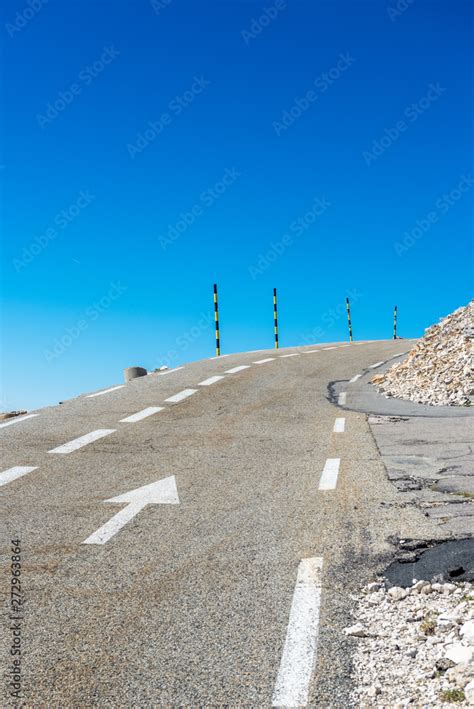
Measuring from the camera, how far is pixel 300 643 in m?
3.12

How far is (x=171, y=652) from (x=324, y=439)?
226 inches

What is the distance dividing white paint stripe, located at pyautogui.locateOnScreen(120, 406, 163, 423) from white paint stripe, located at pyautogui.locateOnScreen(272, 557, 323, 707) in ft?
21.5

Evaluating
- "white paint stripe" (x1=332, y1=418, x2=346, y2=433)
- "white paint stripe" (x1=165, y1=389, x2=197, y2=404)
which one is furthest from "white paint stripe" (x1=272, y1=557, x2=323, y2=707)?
"white paint stripe" (x1=165, y1=389, x2=197, y2=404)

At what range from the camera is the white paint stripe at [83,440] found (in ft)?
27.2

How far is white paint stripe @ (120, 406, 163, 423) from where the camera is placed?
33.9 ft

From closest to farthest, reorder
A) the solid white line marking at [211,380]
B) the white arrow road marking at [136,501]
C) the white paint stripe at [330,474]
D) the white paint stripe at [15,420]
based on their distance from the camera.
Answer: the white arrow road marking at [136,501] → the white paint stripe at [330,474] → the white paint stripe at [15,420] → the solid white line marking at [211,380]

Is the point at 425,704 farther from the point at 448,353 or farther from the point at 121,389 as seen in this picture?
the point at 121,389

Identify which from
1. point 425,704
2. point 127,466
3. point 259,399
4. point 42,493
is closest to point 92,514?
point 42,493

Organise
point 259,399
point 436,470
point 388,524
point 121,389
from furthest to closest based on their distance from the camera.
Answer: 1. point 121,389
2. point 259,399
3. point 436,470
4. point 388,524

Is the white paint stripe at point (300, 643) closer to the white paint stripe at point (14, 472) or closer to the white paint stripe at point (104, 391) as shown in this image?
the white paint stripe at point (14, 472)

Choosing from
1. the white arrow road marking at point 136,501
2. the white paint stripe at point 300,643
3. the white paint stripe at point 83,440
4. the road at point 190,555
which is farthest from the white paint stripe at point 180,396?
the white paint stripe at point 300,643

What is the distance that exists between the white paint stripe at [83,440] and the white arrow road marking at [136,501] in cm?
205

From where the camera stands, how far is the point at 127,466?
742 cm

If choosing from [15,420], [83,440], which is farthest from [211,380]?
[83,440]
